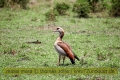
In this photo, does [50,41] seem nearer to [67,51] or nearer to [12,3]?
[67,51]

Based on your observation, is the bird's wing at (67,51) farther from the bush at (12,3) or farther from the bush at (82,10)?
the bush at (12,3)

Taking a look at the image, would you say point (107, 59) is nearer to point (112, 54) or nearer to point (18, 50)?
point (112, 54)

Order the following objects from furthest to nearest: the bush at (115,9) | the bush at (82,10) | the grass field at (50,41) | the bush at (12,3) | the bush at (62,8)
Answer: the bush at (12,3) < the bush at (62,8) < the bush at (115,9) < the bush at (82,10) < the grass field at (50,41)

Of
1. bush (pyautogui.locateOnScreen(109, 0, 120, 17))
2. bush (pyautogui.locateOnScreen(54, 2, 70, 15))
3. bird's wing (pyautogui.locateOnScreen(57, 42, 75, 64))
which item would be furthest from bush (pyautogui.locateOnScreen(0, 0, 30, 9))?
bird's wing (pyautogui.locateOnScreen(57, 42, 75, 64))

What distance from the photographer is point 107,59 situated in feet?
34.7

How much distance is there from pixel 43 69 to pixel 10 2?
42.7 feet

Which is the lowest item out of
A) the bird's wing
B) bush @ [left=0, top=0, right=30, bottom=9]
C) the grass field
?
bush @ [left=0, top=0, right=30, bottom=9]

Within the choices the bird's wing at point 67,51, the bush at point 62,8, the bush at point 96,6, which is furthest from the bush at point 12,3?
the bird's wing at point 67,51

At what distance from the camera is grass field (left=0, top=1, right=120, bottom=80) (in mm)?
9781

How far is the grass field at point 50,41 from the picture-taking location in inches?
385

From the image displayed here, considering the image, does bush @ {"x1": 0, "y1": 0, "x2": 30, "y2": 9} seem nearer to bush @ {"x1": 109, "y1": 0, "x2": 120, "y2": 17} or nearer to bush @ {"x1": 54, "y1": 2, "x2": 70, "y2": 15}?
bush @ {"x1": 54, "y1": 2, "x2": 70, "y2": 15}

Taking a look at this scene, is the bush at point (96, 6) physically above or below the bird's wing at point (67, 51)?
below

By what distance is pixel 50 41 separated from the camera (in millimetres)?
13477

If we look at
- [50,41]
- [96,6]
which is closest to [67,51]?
[50,41]
